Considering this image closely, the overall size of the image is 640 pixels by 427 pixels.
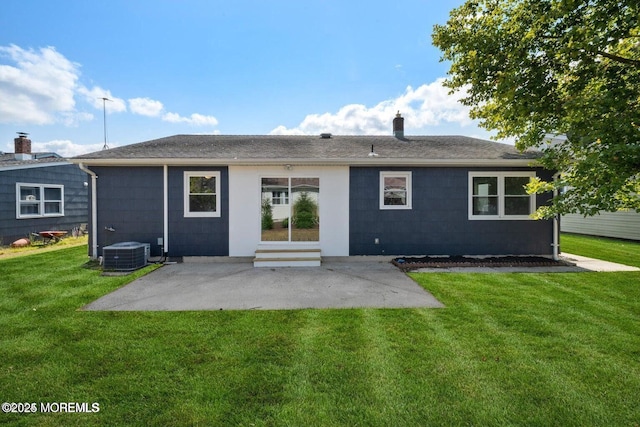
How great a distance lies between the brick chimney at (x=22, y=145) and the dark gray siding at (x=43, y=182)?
3491mm

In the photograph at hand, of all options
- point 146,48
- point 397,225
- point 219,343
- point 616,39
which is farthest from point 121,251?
point 616,39

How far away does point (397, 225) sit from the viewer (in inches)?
337

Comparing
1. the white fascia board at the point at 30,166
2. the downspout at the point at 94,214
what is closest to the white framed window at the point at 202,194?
the downspout at the point at 94,214

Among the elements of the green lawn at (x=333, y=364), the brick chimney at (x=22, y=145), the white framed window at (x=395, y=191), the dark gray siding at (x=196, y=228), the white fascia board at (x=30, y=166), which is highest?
the brick chimney at (x=22, y=145)

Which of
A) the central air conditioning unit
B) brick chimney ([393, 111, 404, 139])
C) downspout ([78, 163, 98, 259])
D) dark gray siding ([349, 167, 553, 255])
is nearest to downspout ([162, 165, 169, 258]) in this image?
the central air conditioning unit

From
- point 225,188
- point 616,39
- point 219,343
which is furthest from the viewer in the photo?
point 225,188

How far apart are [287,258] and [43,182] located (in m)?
12.3

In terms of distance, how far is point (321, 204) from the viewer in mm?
8555

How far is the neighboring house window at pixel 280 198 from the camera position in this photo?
8531 mm

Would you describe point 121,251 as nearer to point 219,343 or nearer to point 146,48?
point 219,343

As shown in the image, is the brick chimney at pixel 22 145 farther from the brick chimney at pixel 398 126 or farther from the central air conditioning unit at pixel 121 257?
the brick chimney at pixel 398 126

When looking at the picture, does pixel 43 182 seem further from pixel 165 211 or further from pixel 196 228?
pixel 196 228

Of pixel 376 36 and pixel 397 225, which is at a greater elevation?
pixel 376 36

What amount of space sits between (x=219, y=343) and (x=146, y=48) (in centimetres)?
1266
